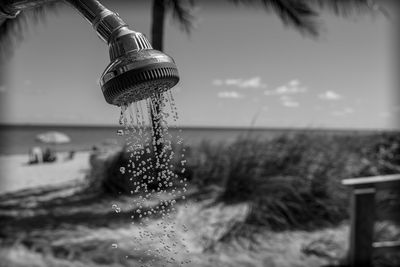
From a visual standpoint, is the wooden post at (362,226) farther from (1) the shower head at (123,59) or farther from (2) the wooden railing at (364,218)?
(1) the shower head at (123,59)

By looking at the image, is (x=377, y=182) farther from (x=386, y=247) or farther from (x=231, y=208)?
(x=231, y=208)

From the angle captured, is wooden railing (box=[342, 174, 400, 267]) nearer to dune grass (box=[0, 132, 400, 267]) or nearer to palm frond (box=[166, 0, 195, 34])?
dune grass (box=[0, 132, 400, 267])

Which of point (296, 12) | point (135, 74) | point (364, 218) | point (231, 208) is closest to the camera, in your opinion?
point (135, 74)

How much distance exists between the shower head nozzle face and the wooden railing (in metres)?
2.66

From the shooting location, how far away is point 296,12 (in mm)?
5844

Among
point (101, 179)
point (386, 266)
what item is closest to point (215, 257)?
point (386, 266)

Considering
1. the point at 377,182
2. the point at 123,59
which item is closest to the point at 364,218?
the point at 377,182

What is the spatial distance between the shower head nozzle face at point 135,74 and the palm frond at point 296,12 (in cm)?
531

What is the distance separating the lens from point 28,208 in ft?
15.9

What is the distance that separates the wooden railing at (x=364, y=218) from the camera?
3.01 meters

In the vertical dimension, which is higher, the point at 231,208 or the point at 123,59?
the point at 123,59

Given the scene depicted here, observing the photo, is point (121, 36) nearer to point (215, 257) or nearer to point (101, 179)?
point (215, 257)

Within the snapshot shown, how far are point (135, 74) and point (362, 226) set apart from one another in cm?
293

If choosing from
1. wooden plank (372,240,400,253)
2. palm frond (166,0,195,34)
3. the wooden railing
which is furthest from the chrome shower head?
palm frond (166,0,195,34)
